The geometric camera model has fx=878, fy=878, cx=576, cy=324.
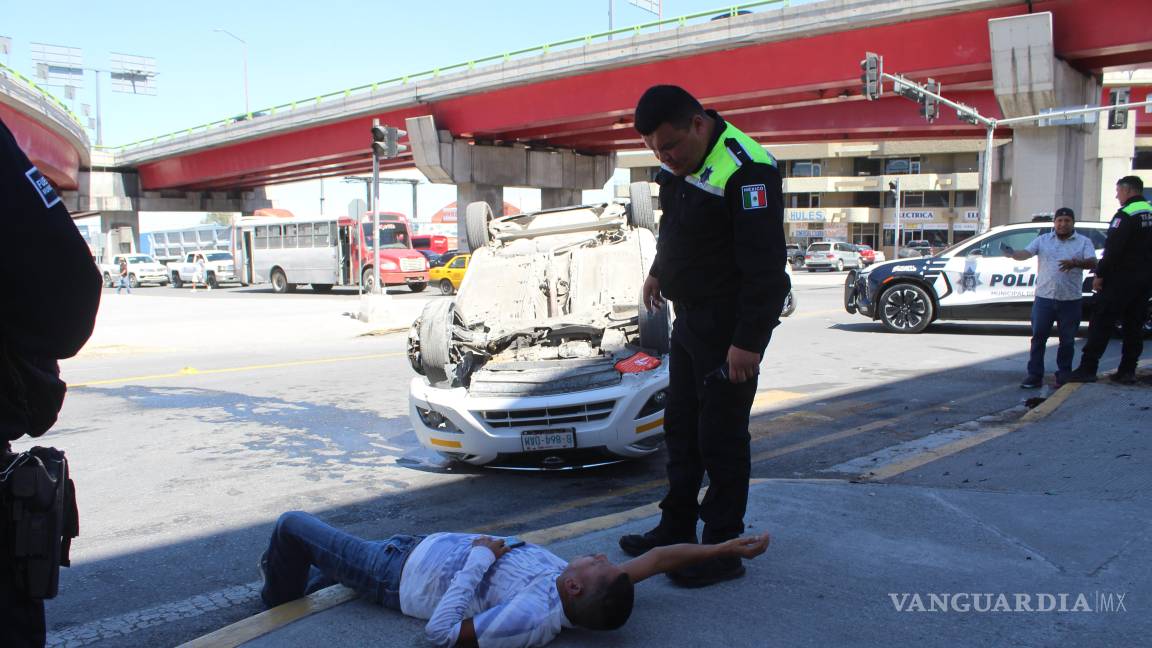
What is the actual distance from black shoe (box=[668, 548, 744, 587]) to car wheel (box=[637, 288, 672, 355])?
275 centimetres

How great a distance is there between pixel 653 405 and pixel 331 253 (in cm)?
2912

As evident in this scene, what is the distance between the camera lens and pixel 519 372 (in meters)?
5.85

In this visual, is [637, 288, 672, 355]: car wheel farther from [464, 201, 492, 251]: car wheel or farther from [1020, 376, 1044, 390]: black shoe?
[1020, 376, 1044, 390]: black shoe

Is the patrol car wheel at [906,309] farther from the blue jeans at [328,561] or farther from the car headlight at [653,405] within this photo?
the blue jeans at [328,561]

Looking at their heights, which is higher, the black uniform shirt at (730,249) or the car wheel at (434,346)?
the black uniform shirt at (730,249)

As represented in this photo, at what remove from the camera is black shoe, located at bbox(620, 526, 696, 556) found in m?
3.65

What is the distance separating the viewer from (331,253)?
32.9 metres

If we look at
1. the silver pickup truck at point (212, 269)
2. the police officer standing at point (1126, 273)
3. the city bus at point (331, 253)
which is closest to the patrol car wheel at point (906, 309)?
the police officer standing at point (1126, 273)

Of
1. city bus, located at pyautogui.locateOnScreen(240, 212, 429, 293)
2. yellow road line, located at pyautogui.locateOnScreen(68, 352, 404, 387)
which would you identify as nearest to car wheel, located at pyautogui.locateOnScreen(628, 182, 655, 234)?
yellow road line, located at pyautogui.locateOnScreen(68, 352, 404, 387)

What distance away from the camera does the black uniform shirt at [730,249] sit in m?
3.19

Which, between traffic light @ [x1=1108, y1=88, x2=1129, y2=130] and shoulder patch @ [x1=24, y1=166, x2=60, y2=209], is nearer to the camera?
shoulder patch @ [x1=24, y1=166, x2=60, y2=209]

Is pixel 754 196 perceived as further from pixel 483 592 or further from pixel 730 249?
pixel 483 592

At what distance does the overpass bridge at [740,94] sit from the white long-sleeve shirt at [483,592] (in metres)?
22.9

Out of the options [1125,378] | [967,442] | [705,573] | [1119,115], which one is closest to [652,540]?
[705,573]
